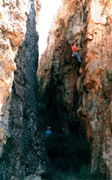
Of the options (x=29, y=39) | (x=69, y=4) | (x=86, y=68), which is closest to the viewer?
(x=86, y=68)

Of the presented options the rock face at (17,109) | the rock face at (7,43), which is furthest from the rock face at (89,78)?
the rock face at (7,43)

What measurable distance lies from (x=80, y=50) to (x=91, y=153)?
536 centimetres

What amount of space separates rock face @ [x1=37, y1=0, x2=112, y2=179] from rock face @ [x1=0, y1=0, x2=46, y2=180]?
2.24m

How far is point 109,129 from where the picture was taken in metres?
8.56

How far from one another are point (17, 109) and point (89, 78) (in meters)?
3.95

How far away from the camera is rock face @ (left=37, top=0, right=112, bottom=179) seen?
9.25 meters

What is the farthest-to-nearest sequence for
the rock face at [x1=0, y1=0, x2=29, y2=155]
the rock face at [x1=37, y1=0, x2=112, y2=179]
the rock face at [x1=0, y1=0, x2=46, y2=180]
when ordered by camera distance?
the rock face at [x1=37, y1=0, x2=112, y2=179]
the rock face at [x1=0, y1=0, x2=46, y2=180]
the rock face at [x1=0, y1=0, x2=29, y2=155]

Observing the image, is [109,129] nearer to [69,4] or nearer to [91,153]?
[91,153]

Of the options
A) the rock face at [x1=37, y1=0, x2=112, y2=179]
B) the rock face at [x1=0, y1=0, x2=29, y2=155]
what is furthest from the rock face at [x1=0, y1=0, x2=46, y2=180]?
the rock face at [x1=37, y1=0, x2=112, y2=179]

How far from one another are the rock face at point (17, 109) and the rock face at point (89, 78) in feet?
7.36

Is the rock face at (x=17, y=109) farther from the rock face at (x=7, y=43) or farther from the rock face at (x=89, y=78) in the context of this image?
the rock face at (x=89, y=78)

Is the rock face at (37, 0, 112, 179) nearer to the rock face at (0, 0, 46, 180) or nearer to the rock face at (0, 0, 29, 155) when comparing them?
the rock face at (0, 0, 46, 180)

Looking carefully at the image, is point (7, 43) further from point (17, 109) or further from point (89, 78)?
point (89, 78)

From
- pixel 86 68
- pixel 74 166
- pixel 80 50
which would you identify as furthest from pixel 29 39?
pixel 74 166
